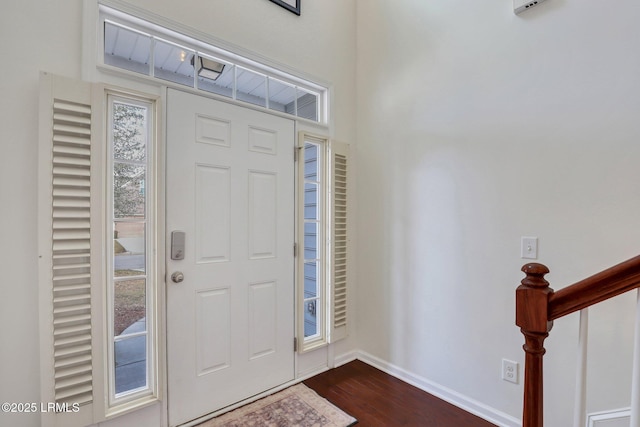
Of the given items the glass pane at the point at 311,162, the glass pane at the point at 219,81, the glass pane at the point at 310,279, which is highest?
the glass pane at the point at 219,81

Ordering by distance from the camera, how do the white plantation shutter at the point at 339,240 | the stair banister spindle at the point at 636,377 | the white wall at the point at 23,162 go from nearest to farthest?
the stair banister spindle at the point at 636,377
the white wall at the point at 23,162
the white plantation shutter at the point at 339,240

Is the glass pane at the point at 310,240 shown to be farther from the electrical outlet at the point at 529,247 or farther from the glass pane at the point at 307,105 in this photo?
the electrical outlet at the point at 529,247

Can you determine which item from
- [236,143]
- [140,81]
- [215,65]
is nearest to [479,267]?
[236,143]

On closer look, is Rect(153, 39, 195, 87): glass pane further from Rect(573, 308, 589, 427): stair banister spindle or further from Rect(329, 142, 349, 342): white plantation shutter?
Rect(573, 308, 589, 427): stair banister spindle

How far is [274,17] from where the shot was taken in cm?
233

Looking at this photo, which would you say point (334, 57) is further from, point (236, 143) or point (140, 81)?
point (140, 81)

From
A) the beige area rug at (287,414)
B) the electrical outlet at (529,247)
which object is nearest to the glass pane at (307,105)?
the electrical outlet at (529,247)

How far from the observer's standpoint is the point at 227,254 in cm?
212

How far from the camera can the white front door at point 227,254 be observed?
1.91m

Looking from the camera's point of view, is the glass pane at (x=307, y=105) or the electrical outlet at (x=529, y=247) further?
the glass pane at (x=307, y=105)

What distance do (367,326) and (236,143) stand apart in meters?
1.99

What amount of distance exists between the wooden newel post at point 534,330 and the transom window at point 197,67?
2.04m

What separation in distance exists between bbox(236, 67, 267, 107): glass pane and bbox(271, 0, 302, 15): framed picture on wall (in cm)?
61

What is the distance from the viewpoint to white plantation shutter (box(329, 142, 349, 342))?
2.69 metres
